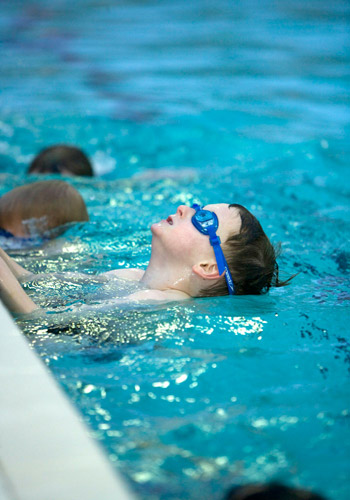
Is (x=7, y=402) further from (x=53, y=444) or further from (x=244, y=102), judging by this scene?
(x=244, y=102)

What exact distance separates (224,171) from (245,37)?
7594 millimetres

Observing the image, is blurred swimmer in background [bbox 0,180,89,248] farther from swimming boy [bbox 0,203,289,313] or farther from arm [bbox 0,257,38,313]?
arm [bbox 0,257,38,313]

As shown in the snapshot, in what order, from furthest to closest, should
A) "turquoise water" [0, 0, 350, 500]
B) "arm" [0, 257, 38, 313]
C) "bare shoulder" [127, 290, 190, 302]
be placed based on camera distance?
1. "bare shoulder" [127, 290, 190, 302]
2. "arm" [0, 257, 38, 313]
3. "turquoise water" [0, 0, 350, 500]

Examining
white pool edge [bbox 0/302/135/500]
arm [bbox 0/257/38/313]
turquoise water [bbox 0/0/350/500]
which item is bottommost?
turquoise water [bbox 0/0/350/500]

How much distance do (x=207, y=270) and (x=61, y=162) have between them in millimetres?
2795

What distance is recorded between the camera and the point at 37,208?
3.79 metres

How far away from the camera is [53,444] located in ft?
4.52

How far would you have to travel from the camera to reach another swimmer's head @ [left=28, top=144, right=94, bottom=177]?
519 cm

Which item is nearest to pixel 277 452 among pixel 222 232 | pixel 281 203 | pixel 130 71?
pixel 222 232

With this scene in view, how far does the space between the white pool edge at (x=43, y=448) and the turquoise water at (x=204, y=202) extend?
27 centimetres


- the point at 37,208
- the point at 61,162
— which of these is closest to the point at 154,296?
the point at 37,208

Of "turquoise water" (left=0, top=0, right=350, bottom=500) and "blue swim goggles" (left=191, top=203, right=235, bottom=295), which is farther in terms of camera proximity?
"blue swim goggles" (left=191, top=203, right=235, bottom=295)

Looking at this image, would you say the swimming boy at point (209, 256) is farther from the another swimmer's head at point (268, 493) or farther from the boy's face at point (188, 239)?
the another swimmer's head at point (268, 493)

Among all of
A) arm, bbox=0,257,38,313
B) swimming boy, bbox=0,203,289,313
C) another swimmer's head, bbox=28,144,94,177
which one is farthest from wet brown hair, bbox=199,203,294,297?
another swimmer's head, bbox=28,144,94,177
